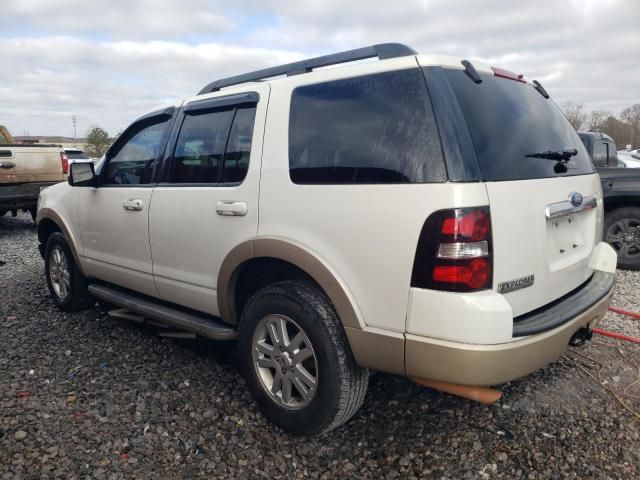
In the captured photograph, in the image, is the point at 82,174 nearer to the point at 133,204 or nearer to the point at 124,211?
the point at 124,211

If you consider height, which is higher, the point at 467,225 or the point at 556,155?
the point at 556,155

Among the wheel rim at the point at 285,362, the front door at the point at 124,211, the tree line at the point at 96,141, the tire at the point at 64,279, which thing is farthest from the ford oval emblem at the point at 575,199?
the tree line at the point at 96,141

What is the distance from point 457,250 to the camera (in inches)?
78.9

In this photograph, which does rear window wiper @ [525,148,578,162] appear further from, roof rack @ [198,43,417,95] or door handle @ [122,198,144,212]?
door handle @ [122,198,144,212]

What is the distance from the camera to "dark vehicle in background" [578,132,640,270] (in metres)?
5.94

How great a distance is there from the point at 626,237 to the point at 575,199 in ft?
13.8

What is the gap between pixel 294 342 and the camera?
8.36 feet

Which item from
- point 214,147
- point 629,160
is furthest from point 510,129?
point 629,160

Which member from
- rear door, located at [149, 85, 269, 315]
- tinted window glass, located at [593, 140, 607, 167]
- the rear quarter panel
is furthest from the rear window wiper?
tinted window glass, located at [593, 140, 607, 167]

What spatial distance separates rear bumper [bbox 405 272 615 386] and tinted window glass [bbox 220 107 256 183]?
1356 millimetres

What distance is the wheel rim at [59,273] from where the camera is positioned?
4.59 metres

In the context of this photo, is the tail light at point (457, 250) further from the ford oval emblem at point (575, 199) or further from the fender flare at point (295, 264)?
the ford oval emblem at point (575, 199)

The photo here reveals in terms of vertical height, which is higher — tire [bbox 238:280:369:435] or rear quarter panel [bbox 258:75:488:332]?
rear quarter panel [bbox 258:75:488:332]

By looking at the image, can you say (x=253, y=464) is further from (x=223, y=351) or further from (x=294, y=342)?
(x=223, y=351)
